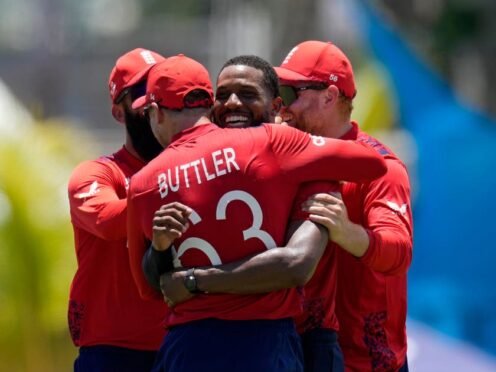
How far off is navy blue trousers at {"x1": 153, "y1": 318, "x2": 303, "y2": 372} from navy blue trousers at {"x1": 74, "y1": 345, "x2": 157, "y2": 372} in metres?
0.89

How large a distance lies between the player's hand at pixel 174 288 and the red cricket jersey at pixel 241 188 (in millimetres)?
35

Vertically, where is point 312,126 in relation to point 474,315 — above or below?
above

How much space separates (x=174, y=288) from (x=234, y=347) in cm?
31

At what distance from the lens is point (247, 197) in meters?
4.30

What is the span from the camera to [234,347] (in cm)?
429

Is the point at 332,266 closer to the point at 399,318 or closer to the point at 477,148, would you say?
the point at 399,318

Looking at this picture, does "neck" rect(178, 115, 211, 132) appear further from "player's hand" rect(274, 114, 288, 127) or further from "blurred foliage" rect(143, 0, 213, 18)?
"blurred foliage" rect(143, 0, 213, 18)

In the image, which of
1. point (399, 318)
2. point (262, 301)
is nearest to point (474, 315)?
point (399, 318)

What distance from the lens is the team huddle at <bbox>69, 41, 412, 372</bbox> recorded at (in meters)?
4.30

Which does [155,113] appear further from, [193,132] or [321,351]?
[321,351]

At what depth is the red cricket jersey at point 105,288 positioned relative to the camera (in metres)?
5.21

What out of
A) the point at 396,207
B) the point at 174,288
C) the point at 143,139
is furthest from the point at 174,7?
the point at 174,288

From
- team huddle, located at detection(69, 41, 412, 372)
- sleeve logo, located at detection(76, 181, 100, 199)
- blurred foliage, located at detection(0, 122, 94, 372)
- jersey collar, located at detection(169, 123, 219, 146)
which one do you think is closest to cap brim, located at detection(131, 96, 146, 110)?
team huddle, located at detection(69, 41, 412, 372)

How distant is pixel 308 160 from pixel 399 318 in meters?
1.17
